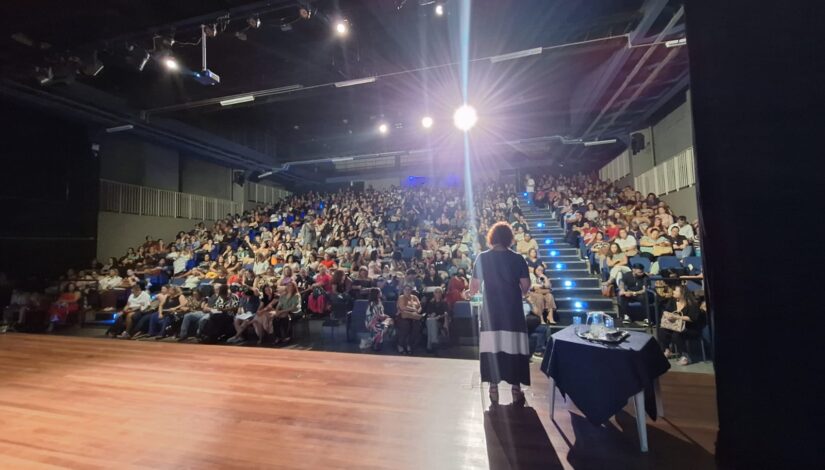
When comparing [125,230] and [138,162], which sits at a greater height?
[138,162]

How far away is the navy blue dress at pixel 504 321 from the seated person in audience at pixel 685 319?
2523 mm

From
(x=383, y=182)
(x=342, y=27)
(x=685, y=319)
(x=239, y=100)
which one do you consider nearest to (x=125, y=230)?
(x=239, y=100)

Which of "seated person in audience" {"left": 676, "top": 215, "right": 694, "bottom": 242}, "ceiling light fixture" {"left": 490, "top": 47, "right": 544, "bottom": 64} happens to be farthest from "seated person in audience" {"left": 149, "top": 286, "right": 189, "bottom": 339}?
"seated person in audience" {"left": 676, "top": 215, "right": 694, "bottom": 242}

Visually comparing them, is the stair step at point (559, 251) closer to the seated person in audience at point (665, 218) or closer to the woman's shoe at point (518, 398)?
the seated person in audience at point (665, 218)

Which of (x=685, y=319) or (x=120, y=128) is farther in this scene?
(x=120, y=128)

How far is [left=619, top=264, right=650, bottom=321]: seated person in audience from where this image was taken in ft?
14.8

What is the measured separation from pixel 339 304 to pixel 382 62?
13.5 feet

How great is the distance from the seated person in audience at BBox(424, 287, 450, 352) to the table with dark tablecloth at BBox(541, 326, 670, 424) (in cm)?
247

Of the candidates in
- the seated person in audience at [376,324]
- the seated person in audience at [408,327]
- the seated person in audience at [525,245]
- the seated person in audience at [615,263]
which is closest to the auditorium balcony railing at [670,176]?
the seated person in audience at [615,263]

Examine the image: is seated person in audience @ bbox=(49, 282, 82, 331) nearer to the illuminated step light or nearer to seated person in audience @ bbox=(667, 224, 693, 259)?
the illuminated step light

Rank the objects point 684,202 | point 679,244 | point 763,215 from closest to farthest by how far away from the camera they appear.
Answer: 1. point 763,215
2. point 679,244
3. point 684,202

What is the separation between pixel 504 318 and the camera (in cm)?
229

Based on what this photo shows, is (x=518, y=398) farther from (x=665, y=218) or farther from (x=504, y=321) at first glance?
(x=665, y=218)

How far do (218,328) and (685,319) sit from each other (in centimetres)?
590
